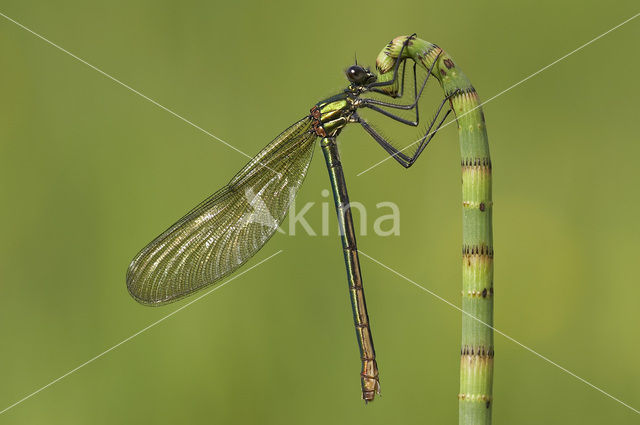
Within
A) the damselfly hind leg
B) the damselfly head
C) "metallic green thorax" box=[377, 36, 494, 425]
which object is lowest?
"metallic green thorax" box=[377, 36, 494, 425]

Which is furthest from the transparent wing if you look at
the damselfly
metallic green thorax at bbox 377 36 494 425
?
metallic green thorax at bbox 377 36 494 425

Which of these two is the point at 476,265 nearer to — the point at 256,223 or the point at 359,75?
the point at 359,75

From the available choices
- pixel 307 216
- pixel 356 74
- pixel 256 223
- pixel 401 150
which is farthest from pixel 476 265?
pixel 307 216

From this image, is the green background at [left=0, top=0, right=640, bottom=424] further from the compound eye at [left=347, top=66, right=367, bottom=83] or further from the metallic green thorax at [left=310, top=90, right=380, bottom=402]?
the compound eye at [left=347, top=66, right=367, bottom=83]

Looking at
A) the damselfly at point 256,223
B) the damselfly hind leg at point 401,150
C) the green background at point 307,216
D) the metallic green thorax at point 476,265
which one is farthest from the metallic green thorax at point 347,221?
the metallic green thorax at point 476,265

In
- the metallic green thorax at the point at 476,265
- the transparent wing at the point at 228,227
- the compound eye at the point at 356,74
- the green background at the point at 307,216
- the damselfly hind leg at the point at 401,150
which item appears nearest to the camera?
the metallic green thorax at the point at 476,265

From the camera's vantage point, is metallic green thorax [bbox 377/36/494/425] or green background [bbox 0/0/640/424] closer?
metallic green thorax [bbox 377/36/494/425]

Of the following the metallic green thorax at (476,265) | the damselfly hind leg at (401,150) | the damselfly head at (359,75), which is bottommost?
the metallic green thorax at (476,265)

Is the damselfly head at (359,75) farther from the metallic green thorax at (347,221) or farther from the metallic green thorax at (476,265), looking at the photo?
the metallic green thorax at (476,265)
